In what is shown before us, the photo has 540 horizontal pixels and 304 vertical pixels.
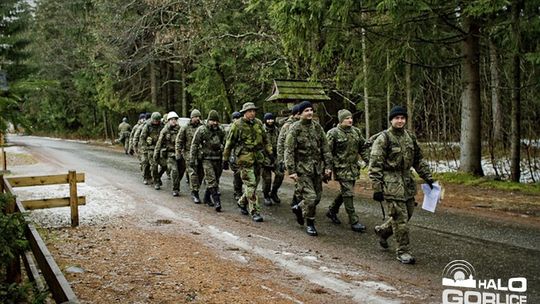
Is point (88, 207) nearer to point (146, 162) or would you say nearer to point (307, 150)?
point (146, 162)

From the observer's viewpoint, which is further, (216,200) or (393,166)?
(216,200)

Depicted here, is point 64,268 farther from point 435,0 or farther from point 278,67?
point 278,67

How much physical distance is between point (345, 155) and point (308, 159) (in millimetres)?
927

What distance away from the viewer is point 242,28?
24219mm

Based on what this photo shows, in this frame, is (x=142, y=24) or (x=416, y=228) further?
(x=142, y=24)

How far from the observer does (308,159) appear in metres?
8.95

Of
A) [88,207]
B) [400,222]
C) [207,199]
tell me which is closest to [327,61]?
[207,199]

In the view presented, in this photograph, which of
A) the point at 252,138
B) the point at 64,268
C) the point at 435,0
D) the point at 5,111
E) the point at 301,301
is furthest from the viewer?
the point at 435,0

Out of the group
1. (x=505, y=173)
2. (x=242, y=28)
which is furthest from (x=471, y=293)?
(x=242, y=28)

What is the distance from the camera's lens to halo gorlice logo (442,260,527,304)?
18.8ft

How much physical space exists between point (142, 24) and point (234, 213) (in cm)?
1712

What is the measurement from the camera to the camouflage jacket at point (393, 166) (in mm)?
7168

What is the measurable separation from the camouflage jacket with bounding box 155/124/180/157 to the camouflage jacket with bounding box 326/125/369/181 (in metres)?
5.55

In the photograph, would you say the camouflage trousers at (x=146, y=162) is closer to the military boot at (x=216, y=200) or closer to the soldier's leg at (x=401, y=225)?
the military boot at (x=216, y=200)
